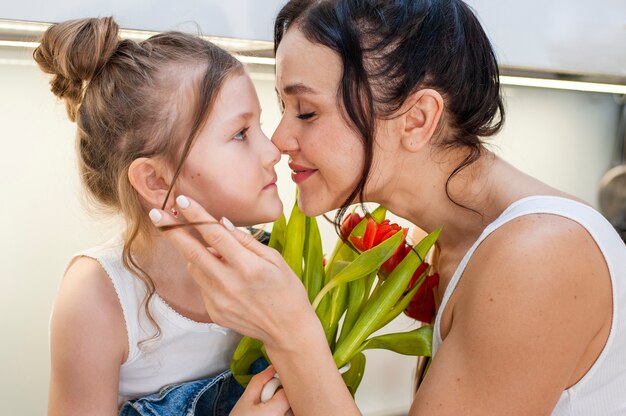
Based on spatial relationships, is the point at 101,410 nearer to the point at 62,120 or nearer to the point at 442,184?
the point at 62,120

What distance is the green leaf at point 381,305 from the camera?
33.8 inches

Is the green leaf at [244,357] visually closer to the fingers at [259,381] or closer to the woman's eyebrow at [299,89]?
the fingers at [259,381]

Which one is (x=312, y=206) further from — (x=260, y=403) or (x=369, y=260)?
(x=260, y=403)

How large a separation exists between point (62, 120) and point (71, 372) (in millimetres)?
363

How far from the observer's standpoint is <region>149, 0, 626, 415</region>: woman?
2.52ft

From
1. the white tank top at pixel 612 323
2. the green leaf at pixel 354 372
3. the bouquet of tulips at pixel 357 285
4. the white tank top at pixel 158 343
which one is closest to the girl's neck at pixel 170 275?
the white tank top at pixel 158 343

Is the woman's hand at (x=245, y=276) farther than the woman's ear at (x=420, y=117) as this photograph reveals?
No

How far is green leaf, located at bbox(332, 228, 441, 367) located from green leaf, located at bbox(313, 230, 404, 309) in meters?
0.04

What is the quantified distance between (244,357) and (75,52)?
44cm

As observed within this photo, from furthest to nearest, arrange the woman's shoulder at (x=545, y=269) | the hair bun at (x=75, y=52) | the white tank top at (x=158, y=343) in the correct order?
the white tank top at (x=158, y=343), the hair bun at (x=75, y=52), the woman's shoulder at (x=545, y=269)

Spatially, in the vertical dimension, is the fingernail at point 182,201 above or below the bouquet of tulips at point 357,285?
above

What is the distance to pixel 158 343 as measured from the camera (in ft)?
3.29

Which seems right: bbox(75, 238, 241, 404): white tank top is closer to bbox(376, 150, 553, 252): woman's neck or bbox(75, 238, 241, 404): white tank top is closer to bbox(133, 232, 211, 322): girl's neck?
bbox(133, 232, 211, 322): girl's neck

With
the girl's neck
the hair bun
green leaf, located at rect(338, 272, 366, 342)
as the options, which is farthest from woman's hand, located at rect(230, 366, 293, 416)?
the hair bun
